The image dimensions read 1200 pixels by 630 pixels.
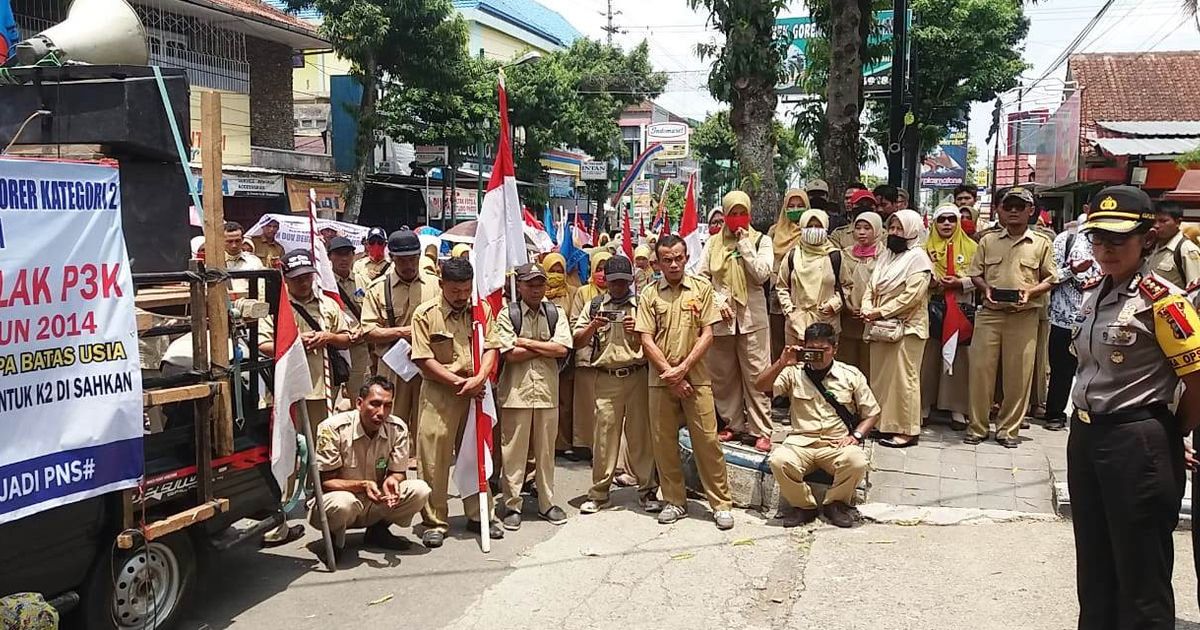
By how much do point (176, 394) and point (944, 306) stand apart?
20.2ft

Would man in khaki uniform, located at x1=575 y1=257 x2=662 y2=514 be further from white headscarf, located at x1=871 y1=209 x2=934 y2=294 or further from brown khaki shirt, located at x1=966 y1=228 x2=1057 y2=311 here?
brown khaki shirt, located at x1=966 y1=228 x2=1057 y2=311

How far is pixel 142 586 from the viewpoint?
4223 mm

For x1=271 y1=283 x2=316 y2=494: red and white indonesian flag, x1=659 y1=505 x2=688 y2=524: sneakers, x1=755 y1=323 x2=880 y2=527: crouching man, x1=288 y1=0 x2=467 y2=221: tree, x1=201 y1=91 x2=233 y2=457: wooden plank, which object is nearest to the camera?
x1=201 y1=91 x2=233 y2=457: wooden plank

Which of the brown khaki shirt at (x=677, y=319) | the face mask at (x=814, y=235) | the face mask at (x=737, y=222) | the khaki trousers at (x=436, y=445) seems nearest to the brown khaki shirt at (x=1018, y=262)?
the face mask at (x=814, y=235)

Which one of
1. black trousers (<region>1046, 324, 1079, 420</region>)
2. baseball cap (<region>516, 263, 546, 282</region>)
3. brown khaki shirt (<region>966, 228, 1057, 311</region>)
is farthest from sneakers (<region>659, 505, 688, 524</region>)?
black trousers (<region>1046, 324, 1079, 420</region>)

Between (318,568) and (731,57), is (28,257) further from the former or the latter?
(731,57)

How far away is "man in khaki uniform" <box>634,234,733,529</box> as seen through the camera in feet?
19.9

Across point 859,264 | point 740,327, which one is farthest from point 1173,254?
point 740,327

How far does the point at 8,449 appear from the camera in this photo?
11.1 ft

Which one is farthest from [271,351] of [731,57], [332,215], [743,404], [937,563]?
[332,215]

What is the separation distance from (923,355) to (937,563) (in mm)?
2892

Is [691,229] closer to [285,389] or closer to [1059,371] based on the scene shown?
[1059,371]

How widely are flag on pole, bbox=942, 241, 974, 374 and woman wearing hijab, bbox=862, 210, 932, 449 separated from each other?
0.42 m

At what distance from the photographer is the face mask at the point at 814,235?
7441 mm
